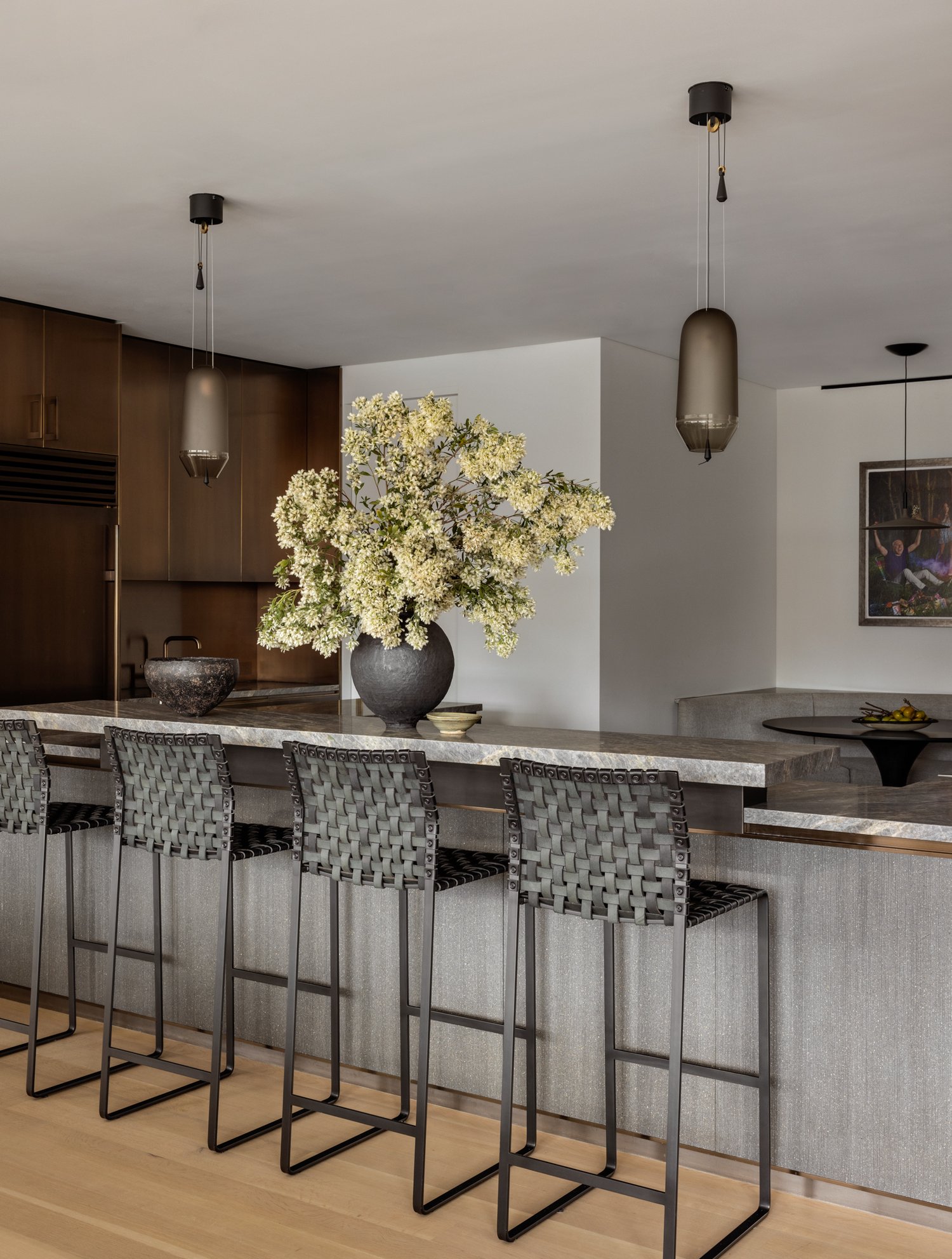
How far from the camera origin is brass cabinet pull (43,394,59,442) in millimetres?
5215

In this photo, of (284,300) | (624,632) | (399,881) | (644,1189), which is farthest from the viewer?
(624,632)

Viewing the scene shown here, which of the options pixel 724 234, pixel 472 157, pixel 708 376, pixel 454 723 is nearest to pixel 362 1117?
pixel 454 723

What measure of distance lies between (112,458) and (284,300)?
1148 mm

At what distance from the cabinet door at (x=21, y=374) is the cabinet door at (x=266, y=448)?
139cm

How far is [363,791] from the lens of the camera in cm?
288

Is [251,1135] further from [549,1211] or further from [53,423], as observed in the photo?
[53,423]

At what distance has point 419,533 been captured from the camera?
3.24 metres

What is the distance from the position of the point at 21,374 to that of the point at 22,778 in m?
2.17

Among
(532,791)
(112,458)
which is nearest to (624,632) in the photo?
(112,458)

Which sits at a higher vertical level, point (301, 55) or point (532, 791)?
point (301, 55)

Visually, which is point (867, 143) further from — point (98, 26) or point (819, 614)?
point (819, 614)

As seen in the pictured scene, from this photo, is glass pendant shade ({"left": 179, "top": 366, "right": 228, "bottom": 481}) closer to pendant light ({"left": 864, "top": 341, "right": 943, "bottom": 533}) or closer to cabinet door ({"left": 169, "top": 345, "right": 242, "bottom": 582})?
cabinet door ({"left": 169, "top": 345, "right": 242, "bottom": 582})

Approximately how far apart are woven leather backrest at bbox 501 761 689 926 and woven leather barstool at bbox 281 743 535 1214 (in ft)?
0.84

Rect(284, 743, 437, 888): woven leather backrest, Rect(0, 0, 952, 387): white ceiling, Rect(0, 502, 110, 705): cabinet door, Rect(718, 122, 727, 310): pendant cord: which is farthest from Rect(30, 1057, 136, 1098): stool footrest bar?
Rect(718, 122, 727, 310): pendant cord
